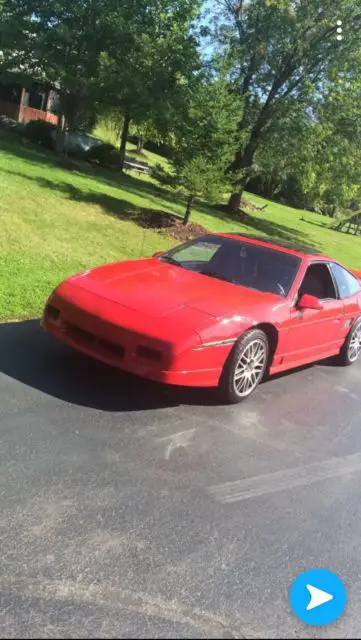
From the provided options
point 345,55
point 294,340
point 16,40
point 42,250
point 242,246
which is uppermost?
point 345,55

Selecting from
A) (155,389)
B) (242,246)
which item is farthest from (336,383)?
(155,389)

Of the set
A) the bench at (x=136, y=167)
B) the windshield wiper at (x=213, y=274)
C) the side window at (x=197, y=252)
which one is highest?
the side window at (x=197, y=252)

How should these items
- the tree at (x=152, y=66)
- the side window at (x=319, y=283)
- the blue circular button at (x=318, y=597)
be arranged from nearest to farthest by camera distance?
the blue circular button at (x=318, y=597) → the side window at (x=319, y=283) → the tree at (x=152, y=66)

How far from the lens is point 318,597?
9.81 ft

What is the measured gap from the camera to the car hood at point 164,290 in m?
5.02

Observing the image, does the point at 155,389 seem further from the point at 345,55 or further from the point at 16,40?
the point at 16,40

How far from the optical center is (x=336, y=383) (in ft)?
21.7

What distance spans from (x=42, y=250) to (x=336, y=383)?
17.1ft

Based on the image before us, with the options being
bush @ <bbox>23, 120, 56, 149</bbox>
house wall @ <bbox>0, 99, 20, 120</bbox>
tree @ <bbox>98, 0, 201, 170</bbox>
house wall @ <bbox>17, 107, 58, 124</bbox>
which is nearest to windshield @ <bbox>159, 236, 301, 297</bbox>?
tree @ <bbox>98, 0, 201, 170</bbox>

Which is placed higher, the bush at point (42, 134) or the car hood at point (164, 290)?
the car hood at point (164, 290)

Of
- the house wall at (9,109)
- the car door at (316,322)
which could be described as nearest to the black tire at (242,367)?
the car door at (316,322)

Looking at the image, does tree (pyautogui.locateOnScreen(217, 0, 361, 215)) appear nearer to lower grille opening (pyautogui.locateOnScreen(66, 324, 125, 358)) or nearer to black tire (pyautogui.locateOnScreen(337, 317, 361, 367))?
black tire (pyautogui.locateOnScreen(337, 317, 361, 367))

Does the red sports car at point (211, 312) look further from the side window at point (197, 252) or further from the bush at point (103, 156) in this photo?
the bush at point (103, 156)

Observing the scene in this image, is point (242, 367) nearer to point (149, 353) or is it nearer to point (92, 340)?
point (149, 353)
